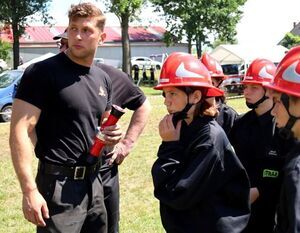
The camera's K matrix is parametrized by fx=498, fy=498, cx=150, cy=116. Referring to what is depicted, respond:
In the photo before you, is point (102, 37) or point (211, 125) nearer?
point (211, 125)

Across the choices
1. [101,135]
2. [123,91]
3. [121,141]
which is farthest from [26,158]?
[123,91]

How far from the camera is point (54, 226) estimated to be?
3.23 m

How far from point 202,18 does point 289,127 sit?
150 feet

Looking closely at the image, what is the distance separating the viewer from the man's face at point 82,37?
3.39m

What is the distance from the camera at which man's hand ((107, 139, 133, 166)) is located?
4014 millimetres

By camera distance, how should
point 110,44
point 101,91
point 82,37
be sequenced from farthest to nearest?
point 110,44 < point 101,91 < point 82,37

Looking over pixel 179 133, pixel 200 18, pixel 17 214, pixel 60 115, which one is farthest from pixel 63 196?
pixel 200 18

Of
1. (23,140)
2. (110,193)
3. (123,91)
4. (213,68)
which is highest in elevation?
(213,68)

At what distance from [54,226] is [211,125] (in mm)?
1228

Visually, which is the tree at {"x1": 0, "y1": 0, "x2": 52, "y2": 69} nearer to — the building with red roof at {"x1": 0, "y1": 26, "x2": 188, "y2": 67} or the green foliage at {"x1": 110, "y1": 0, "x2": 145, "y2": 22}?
the green foliage at {"x1": 110, "y1": 0, "x2": 145, "y2": 22}

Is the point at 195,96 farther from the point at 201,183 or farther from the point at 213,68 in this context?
the point at 213,68

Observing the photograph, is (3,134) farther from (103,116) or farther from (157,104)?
(103,116)

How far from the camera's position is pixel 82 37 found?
340 cm

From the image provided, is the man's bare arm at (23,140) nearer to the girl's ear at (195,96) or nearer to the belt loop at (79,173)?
the belt loop at (79,173)
